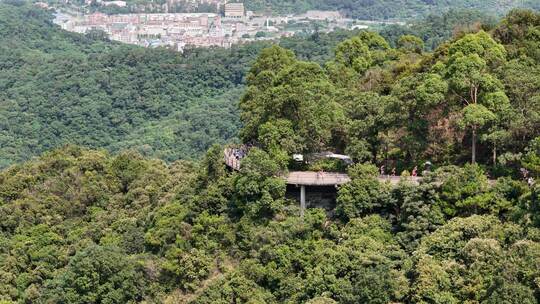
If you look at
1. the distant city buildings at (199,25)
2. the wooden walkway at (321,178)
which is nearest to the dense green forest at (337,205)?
the wooden walkway at (321,178)

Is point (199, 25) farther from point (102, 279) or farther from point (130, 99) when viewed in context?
point (102, 279)

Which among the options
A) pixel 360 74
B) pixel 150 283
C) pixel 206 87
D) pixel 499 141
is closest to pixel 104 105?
pixel 206 87

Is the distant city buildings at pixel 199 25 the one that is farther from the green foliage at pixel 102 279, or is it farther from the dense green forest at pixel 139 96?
the green foliage at pixel 102 279

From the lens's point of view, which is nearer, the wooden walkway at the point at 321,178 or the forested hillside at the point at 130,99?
the wooden walkway at the point at 321,178

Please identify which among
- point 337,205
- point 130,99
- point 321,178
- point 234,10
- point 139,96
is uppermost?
point 321,178

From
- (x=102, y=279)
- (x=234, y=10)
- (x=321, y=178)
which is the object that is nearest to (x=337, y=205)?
(x=321, y=178)

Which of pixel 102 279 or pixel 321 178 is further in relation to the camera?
pixel 102 279

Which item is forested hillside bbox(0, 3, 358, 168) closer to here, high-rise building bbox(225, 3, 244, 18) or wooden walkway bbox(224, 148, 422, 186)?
wooden walkway bbox(224, 148, 422, 186)
